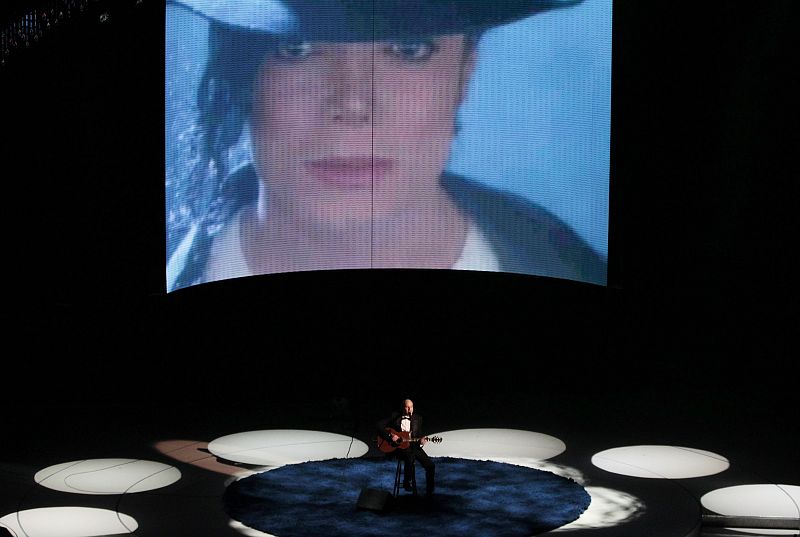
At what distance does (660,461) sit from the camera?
1011 cm

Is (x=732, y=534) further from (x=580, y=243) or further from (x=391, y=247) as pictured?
(x=391, y=247)

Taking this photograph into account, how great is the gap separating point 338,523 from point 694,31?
18.7ft

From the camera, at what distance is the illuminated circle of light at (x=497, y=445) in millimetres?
10320

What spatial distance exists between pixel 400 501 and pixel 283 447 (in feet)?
6.13

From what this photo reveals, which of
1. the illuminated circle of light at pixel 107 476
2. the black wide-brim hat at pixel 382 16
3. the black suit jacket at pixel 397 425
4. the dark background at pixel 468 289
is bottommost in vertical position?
the illuminated circle of light at pixel 107 476

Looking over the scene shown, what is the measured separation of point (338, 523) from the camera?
842 cm

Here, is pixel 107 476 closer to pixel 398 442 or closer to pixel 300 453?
pixel 300 453

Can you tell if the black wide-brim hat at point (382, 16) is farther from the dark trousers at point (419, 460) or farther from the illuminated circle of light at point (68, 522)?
the illuminated circle of light at point (68, 522)

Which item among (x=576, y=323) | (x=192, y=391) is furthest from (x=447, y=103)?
(x=192, y=391)

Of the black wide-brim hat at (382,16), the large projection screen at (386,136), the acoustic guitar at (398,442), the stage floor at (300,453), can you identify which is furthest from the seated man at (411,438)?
the black wide-brim hat at (382,16)

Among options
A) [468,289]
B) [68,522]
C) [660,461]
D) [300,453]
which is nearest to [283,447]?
[300,453]

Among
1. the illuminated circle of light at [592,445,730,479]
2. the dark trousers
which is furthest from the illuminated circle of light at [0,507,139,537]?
the illuminated circle of light at [592,445,730,479]

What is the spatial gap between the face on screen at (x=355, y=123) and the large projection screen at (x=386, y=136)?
1 cm

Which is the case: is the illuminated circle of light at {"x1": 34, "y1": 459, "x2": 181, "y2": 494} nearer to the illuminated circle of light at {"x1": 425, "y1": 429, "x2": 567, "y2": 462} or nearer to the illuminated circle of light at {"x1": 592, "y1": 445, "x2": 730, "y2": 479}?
the illuminated circle of light at {"x1": 425, "y1": 429, "x2": 567, "y2": 462}
